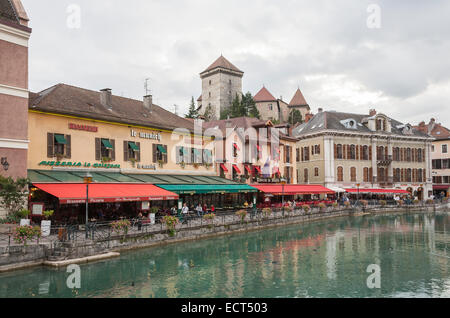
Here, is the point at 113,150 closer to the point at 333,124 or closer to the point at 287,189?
the point at 287,189

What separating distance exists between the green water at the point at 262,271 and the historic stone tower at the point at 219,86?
74977 mm

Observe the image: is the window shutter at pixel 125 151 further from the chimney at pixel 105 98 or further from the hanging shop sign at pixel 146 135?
the chimney at pixel 105 98

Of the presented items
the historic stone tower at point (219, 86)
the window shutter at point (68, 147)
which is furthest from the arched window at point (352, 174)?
the historic stone tower at point (219, 86)

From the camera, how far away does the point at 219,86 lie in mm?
98562

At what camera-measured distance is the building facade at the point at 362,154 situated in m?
51.9

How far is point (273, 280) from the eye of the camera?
15211mm

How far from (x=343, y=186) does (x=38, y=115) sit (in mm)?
39384

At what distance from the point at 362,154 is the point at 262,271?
41352 millimetres

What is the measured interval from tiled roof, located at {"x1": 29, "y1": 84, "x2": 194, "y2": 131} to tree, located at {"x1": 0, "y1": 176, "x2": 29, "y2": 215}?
5.25 meters

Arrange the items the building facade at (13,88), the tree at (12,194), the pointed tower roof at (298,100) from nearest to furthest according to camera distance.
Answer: the tree at (12,194)
the building facade at (13,88)
the pointed tower roof at (298,100)

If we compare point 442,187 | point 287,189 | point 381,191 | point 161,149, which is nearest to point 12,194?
point 161,149
